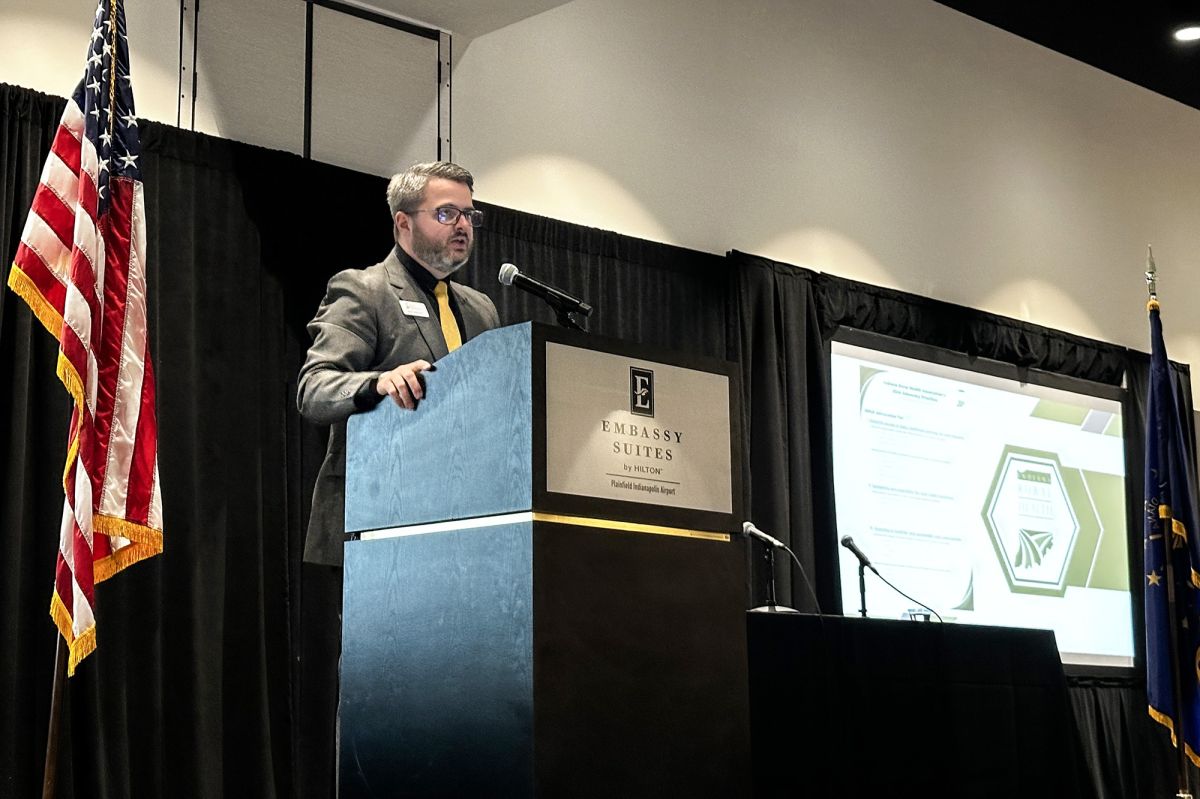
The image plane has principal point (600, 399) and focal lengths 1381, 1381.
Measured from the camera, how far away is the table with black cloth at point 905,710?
3.26m

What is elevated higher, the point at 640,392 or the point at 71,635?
the point at 640,392

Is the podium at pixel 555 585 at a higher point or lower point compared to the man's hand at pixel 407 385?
lower

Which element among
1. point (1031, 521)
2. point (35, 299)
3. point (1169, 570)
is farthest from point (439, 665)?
point (1031, 521)

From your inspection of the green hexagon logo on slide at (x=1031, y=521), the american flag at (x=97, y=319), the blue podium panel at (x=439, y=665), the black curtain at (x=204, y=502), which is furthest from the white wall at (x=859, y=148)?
the blue podium panel at (x=439, y=665)

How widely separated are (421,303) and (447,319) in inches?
3.4

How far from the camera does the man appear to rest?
8.60 feet

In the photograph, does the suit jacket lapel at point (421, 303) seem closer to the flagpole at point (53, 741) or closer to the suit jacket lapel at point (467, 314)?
the suit jacket lapel at point (467, 314)

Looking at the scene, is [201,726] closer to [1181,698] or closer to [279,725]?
[279,725]

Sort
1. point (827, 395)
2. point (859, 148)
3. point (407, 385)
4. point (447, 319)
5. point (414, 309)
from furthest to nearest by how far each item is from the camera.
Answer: point (859, 148), point (827, 395), point (447, 319), point (414, 309), point (407, 385)

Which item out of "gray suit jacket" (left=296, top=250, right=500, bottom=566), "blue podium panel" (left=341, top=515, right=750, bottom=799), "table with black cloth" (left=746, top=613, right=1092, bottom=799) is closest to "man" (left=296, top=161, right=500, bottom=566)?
"gray suit jacket" (left=296, top=250, right=500, bottom=566)

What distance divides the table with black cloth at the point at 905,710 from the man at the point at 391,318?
100 cm

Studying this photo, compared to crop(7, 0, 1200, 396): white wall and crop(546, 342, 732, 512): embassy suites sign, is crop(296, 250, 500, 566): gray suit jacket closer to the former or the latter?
crop(546, 342, 732, 512): embassy suites sign

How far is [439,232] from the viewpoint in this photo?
297 centimetres

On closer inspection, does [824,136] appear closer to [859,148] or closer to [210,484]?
[859,148]
